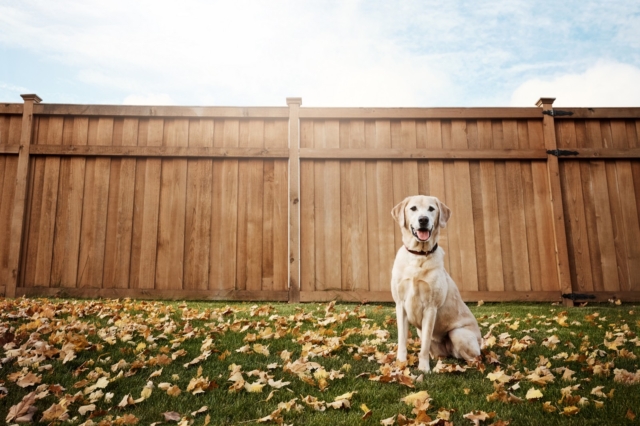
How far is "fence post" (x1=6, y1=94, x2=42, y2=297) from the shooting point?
599 cm

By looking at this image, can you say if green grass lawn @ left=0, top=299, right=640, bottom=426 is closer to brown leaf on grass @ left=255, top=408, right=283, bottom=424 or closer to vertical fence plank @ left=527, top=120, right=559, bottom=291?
brown leaf on grass @ left=255, top=408, right=283, bottom=424

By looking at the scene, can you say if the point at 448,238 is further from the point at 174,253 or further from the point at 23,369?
the point at 23,369

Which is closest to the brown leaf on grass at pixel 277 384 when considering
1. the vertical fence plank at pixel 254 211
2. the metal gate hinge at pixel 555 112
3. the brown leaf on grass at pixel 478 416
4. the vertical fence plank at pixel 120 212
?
the brown leaf on grass at pixel 478 416

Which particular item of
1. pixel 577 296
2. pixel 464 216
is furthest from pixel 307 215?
pixel 577 296

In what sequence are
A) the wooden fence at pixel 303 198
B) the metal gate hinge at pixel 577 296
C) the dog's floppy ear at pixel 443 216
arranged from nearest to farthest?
1. the dog's floppy ear at pixel 443 216
2. the metal gate hinge at pixel 577 296
3. the wooden fence at pixel 303 198

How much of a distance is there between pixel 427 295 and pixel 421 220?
527 millimetres

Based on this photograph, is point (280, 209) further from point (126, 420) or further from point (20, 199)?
point (126, 420)

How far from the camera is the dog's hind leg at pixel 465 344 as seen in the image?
3049mm

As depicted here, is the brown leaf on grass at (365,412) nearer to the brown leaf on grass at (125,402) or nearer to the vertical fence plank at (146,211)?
the brown leaf on grass at (125,402)

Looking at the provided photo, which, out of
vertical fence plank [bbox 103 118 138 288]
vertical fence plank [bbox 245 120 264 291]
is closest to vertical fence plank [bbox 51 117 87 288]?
vertical fence plank [bbox 103 118 138 288]

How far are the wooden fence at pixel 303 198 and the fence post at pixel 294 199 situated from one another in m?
0.02

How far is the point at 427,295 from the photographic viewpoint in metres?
3.02

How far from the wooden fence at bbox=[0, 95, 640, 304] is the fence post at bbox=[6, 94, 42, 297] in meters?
0.02

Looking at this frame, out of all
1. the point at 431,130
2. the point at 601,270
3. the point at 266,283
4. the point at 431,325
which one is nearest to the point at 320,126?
the point at 431,130
